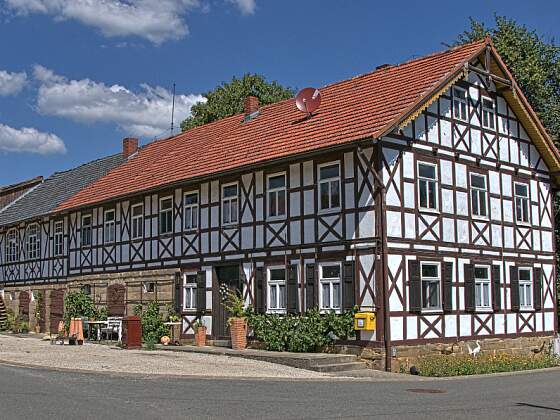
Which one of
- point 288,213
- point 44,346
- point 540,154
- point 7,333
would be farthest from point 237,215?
point 7,333

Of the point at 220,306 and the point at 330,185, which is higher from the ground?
the point at 330,185

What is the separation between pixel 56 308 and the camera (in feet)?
120

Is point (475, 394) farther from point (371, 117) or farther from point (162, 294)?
point (162, 294)

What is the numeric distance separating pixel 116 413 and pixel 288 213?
12.6 metres

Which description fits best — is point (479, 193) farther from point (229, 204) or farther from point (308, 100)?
point (229, 204)

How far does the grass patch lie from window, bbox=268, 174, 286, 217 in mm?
6195

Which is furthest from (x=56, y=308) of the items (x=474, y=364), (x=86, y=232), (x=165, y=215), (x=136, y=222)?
(x=474, y=364)

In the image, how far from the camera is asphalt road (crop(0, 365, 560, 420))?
1196cm

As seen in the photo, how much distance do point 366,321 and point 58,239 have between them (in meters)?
20.8

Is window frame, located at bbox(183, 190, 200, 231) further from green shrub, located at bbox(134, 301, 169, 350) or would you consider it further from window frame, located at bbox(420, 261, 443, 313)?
window frame, located at bbox(420, 261, 443, 313)

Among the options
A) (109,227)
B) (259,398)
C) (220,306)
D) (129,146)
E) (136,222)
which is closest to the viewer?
(259,398)

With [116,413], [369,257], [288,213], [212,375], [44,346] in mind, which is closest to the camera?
[116,413]

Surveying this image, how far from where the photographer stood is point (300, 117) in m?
26.2

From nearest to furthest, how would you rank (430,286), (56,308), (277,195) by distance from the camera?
(430,286), (277,195), (56,308)
